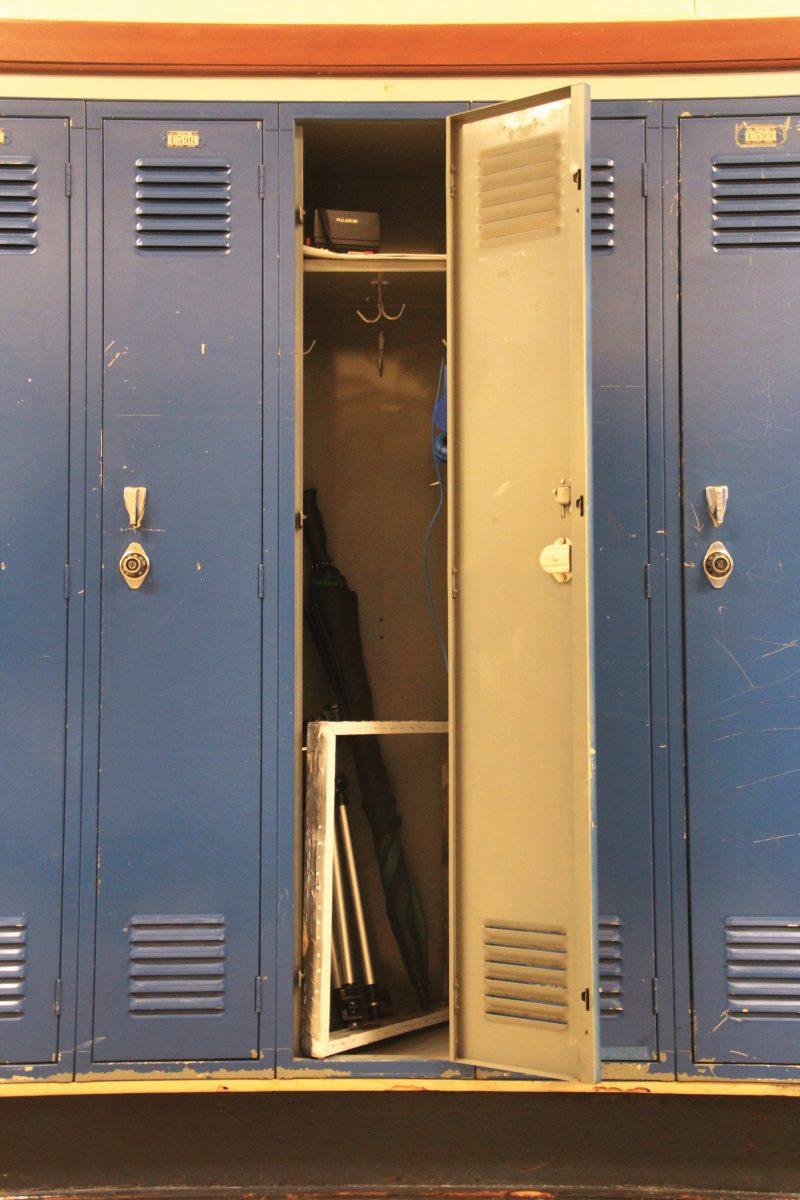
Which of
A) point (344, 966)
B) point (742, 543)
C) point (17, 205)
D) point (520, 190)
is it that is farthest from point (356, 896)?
point (17, 205)

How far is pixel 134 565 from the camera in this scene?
2.40 metres

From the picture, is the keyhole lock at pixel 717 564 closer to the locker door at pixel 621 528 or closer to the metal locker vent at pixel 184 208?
the locker door at pixel 621 528

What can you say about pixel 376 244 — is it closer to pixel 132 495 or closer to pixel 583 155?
pixel 583 155

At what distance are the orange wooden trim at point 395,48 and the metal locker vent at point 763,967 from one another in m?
2.11

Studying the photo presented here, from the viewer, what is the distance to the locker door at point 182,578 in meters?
2.38

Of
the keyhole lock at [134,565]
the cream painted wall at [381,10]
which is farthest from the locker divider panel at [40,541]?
the cream painted wall at [381,10]

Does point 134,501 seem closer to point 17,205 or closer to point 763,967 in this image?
point 17,205

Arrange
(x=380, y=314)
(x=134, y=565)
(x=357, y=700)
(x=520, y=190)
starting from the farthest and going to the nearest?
(x=380, y=314) < (x=357, y=700) < (x=134, y=565) < (x=520, y=190)

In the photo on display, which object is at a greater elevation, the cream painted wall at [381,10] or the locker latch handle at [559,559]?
the cream painted wall at [381,10]

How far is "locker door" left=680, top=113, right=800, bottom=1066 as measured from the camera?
237cm

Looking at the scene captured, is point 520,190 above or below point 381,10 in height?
below

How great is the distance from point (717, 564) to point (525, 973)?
1.07 metres

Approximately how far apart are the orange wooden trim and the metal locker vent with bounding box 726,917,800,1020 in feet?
6.94

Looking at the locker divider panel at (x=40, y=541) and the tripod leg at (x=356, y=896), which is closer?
the locker divider panel at (x=40, y=541)
